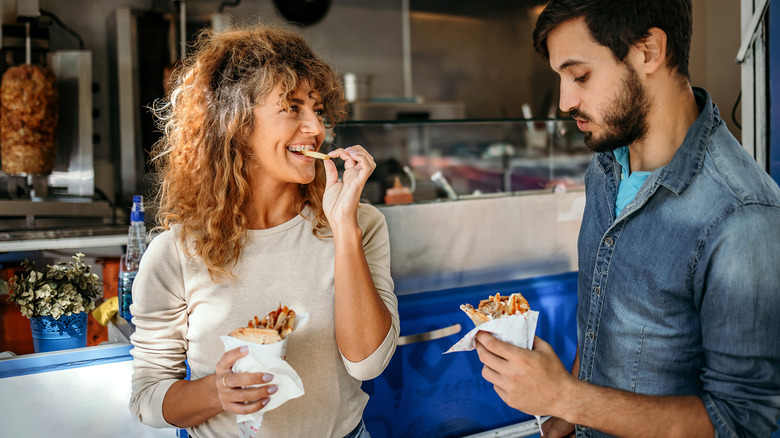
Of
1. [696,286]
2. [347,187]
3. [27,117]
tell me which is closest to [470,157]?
[27,117]

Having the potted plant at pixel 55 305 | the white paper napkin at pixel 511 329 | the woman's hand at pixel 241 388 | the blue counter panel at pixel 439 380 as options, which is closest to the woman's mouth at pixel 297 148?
the woman's hand at pixel 241 388

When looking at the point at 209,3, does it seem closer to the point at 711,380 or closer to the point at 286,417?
the point at 286,417

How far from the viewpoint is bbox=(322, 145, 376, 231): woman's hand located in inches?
60.7

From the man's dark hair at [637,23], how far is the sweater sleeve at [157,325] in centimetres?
115

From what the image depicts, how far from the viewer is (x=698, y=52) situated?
3559 millimetres

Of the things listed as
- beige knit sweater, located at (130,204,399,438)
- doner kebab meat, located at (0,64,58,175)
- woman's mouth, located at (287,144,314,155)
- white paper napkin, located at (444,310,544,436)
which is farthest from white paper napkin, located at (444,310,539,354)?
doner kebab meat, located at (0,64,58,175)

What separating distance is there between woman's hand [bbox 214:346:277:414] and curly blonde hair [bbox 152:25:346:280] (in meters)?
0.29

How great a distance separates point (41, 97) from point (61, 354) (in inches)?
88.7

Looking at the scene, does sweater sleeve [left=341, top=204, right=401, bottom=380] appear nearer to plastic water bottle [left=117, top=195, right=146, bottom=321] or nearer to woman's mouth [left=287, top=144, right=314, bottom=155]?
woman's mouth [left=287, top=144, right=314, bottom=155]

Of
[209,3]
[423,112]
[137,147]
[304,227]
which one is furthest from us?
[423,112]

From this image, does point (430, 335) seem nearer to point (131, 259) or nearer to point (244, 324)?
point (244, 324)

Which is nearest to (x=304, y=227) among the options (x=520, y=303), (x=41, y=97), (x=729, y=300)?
(x=520, y=303)

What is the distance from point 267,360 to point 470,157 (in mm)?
4213

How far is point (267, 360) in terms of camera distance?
1330mm
